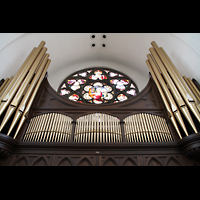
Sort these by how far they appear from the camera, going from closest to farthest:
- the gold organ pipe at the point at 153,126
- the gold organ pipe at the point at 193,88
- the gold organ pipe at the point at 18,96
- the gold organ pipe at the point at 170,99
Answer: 1. the gold organ pipe at the point at 18,96
2. the gold organ pipe at the point at 170,99
3. the gold organ pipe at the point at 153,126
4. the gold organ pipe at the point at 193,88

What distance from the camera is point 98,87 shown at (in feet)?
30.1

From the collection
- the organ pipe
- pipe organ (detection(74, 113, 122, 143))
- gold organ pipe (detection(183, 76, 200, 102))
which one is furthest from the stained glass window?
pipe organ (detection(74, 113, 122, 143))

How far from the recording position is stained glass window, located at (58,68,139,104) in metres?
8.47

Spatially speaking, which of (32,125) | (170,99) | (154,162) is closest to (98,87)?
(170,99)

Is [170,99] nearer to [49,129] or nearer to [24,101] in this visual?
[49,129]

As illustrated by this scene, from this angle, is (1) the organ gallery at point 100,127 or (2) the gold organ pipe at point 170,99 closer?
(1) the organ gallery at point 100,127

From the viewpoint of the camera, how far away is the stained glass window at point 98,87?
847 cm

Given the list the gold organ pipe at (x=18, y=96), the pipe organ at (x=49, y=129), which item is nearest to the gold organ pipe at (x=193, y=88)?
the pipe organ at (x=49, y=129)

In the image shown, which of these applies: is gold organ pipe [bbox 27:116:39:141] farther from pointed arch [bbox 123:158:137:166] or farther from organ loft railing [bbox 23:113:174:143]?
pointed arch [bbox 123:158:137:166]

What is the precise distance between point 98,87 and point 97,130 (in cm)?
468

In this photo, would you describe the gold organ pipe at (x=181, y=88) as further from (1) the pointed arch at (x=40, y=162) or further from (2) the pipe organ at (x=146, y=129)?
(1) the pointed arch at (x=40, y=162)
